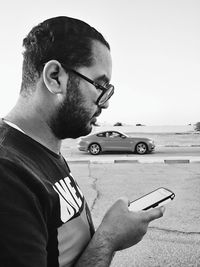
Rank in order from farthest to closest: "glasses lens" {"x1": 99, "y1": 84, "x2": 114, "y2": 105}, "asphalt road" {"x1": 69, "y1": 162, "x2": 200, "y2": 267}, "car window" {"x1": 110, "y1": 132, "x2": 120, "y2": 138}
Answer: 1. "car window" {"x1": 110, "y1": 132, "x2": 120, "y2": 138}
2. "asphalt road" {"x1": 69, "y1": 162, "x2": 200, "y2": 267}
3. "glasses lens" {"x1": 99, "y1": 84, "x2": 114, "y2": 105}

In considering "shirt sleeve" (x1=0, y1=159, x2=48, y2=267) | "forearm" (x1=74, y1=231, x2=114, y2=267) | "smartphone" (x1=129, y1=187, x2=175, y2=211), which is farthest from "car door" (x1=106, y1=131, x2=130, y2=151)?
"shirt sleeve" (x1=0, y1=159, x2=48, y2=267)

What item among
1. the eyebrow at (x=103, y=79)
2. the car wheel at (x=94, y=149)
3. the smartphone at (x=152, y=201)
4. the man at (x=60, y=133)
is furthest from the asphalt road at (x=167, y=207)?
the car wheel at (x=94, y=149)

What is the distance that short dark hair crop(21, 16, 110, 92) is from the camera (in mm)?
1326

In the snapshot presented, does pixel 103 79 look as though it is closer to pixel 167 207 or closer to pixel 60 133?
pixel 60 133

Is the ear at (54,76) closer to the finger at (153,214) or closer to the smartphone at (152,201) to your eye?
the finger at (153,214)

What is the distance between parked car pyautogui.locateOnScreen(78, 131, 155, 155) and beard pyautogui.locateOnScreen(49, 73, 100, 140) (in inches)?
489

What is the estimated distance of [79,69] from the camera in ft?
4.51

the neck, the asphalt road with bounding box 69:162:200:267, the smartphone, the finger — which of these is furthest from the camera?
the asphalt road with bounding box 69:162:200:267

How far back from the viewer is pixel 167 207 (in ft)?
16.0

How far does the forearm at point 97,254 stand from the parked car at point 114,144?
A: 41.5ft

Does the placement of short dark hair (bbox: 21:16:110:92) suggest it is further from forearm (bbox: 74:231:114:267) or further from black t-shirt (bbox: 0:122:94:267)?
forearm (bbox: 74:231:114:267)

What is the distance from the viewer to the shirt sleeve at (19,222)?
2.72ft

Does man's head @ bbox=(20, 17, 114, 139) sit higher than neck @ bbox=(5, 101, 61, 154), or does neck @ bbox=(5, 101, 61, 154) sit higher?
man's head @ bbox=(20, 17, 114, 139)

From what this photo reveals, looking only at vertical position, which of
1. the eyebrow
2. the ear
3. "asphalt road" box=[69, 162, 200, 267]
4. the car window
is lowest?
the car window
